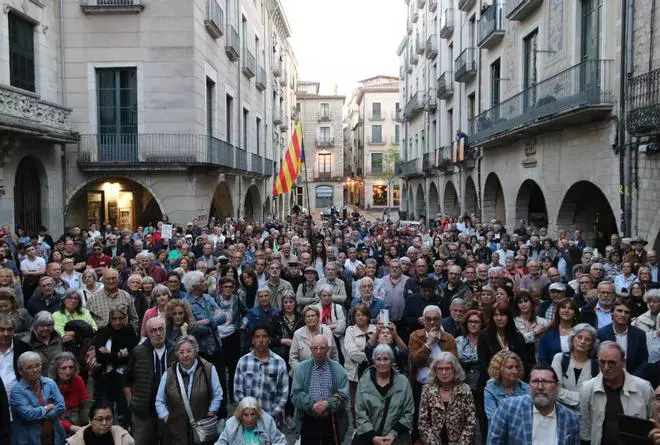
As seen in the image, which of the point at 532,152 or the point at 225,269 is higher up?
the point at 532,152

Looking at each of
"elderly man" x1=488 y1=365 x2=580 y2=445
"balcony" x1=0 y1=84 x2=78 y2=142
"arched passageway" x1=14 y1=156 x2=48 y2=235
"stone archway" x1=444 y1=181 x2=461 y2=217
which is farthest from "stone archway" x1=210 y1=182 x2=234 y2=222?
"elderly man" x1=488 y1=365 x2=580 y2=445

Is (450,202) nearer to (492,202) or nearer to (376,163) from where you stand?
(492,202)

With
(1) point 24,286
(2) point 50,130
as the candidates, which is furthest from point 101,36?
(1) point 24,286

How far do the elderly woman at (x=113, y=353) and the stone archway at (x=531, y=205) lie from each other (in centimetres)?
1539

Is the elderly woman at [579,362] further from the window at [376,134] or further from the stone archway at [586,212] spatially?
the window at [376,134]

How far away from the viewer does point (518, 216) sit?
66.5 ft

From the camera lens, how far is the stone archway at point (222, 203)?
25.9 meters

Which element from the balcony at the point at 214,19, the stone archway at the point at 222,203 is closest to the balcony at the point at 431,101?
the stone archway at the point at 222,203

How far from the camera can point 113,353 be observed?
6348 mm

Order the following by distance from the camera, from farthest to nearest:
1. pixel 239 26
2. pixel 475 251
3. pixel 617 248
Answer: pixel 239 26
pixel 475 251
pixel 617 248

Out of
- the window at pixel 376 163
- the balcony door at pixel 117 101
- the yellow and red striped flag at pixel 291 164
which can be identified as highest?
the window at pixel 376 163

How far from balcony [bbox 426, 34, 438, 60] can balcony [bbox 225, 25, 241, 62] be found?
12807 millimetres

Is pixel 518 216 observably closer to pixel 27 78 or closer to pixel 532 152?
pixel 532 152

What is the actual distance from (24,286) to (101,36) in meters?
12.3
